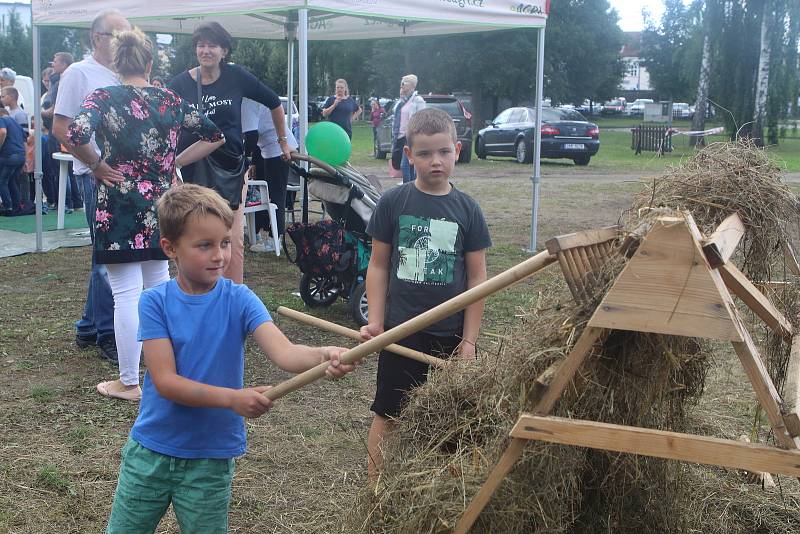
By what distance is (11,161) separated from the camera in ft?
38.9

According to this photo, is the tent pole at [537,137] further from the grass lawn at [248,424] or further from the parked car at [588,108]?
the parked car at [588,108]

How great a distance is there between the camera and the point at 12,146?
11852 millimetres

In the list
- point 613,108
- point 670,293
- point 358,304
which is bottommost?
point 358,304

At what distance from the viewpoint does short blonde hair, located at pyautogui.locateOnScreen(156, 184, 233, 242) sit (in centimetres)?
230

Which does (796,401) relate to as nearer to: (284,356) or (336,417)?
(284,356)

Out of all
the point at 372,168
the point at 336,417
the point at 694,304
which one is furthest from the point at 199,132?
the point at 372,168

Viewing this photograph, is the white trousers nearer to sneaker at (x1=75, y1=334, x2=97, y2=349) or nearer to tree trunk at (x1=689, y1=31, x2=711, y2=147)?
sneaker at (x1=75, y1=334, x2=97, y2=349)

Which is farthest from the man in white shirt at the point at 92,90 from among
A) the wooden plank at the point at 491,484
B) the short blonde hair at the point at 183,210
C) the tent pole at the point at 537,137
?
the tent pole at the point at 537,137

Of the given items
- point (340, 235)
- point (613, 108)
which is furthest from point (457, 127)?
point (613, 108)

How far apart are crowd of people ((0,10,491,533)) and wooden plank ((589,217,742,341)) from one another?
788 millimetres

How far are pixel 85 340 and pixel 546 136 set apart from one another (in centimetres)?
1793

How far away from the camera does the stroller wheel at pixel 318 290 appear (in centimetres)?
643

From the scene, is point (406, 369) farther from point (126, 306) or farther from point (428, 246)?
point (126, 306)

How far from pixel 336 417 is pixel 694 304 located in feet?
8.89
